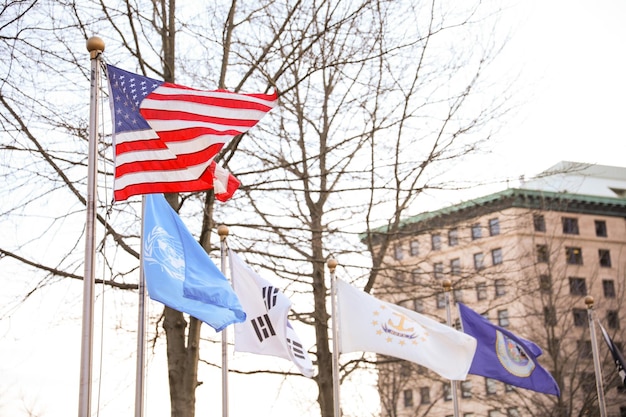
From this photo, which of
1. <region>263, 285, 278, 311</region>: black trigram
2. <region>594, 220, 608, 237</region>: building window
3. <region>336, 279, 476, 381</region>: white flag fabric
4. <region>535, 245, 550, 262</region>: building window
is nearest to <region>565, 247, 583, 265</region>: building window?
<region>535, 245, 550, 262</region>: building window

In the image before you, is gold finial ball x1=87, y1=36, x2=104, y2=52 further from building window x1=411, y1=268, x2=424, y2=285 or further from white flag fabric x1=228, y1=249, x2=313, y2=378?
building window x1=411, y1=268, x2=424, y2=285

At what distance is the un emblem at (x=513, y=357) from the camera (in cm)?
1594

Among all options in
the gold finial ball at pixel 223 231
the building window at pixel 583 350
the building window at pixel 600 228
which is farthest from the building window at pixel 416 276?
the building window at pixel 600 228

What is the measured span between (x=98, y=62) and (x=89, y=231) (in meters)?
1.84

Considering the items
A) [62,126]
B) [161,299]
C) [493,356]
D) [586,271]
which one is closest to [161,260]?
[161,299]

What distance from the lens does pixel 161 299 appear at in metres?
9.24

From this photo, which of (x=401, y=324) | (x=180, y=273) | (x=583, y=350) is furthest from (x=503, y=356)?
(x=583, y=350)

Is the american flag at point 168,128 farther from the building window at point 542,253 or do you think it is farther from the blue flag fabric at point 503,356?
the building window at point 542,253

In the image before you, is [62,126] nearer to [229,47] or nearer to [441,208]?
[229,47]

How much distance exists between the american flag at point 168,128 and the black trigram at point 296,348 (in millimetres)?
3618

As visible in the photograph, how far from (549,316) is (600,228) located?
42025mm

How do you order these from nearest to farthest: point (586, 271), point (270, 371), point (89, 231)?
point (89, 231)
point (270, 371)
point (586, 271)

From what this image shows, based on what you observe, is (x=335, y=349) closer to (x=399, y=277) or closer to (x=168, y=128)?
(x=168, y=128)

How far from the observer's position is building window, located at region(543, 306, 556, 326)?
3080 cm
